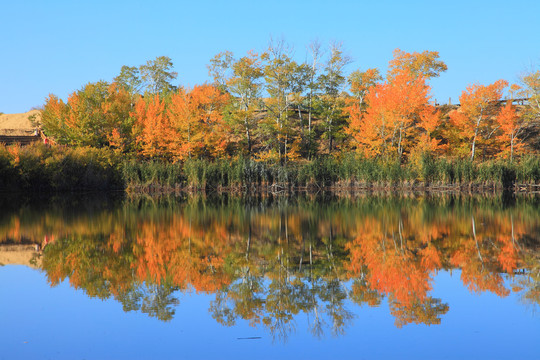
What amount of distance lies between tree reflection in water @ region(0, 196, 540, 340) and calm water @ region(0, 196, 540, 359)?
0.12ft

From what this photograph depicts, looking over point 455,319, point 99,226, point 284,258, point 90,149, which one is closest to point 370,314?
point 455,319

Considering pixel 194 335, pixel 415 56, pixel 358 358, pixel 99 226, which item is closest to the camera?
pixel 358 358

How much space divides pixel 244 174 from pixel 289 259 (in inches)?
999

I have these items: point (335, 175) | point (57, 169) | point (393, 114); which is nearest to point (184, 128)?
point (57, 169)

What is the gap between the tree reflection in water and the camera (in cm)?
727

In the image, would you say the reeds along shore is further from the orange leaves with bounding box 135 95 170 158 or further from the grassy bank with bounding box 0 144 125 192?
the orange leaves with bounding box 135 95 170 158

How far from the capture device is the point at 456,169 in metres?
33.6

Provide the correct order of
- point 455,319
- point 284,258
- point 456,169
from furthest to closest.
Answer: point 456,169
point 284,258
point 455,319

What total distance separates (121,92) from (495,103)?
3186 centimetres

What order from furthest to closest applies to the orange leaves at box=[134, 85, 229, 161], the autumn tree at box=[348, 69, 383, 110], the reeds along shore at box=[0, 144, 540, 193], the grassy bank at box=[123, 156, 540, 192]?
the autumn tree at box=[348, 69, 383, 110] → the orange leaves at box=[134, 85, 229, 161] → the grassy bank at box=[123, 156, 540, 192] → the reeds along shore at box=[0, 144, 540, 193]

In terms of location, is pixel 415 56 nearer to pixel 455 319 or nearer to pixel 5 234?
pixel 5 234

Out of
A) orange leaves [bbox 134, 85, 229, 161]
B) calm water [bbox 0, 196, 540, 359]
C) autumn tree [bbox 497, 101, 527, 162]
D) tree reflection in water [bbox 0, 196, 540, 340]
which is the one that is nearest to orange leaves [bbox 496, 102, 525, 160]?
autumn tree [bbox 497, 101, 527, 162]

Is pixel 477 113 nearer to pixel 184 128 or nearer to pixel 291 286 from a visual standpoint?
pixel 184 128

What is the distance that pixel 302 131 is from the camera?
4644 cm
